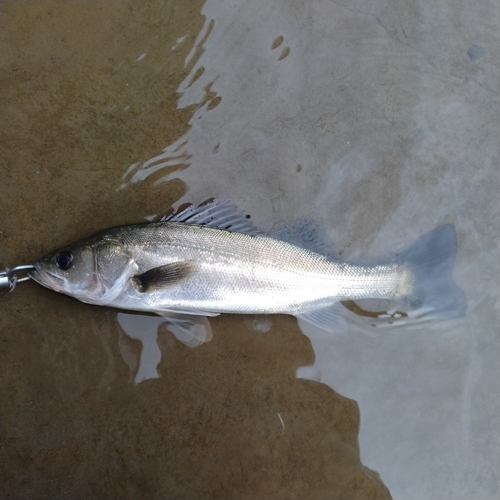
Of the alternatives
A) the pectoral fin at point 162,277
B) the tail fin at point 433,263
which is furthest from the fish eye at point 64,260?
the tail fin at point 433,263

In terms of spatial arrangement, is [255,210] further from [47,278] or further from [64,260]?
[47,278]

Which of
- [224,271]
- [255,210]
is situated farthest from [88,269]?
[255,210]

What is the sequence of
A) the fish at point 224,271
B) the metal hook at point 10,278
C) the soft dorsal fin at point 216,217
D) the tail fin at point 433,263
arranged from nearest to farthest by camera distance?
the metal hook at point 10,278 < the fish at point 224,271 < the soft dorsal fin at point 216,217 < the tail fin at point 433,263

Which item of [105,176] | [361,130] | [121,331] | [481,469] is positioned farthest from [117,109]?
[481,469]

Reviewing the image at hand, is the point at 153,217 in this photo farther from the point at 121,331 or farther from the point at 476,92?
the point at 476,92

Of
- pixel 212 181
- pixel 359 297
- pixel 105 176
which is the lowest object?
pixel 359 297

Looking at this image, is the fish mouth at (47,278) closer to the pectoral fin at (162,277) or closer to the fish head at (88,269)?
the fish head at (88,269)

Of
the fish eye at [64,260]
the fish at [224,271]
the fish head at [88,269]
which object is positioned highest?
the fish eye at [64,260]
